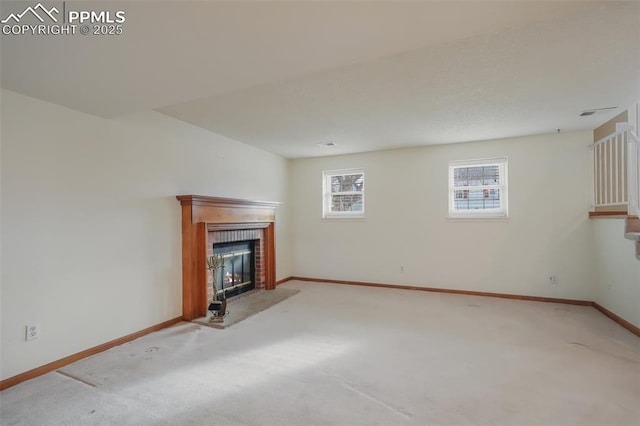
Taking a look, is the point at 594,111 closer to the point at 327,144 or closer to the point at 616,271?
the point at 616,271

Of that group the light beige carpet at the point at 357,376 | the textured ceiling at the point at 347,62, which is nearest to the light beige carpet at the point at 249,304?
the light beige carpet at the point at 357,376

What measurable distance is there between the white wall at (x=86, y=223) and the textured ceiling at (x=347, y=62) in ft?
1.01

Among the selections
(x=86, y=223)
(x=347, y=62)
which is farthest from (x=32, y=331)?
(x=347, y=62)

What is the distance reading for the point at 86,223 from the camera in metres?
2.78

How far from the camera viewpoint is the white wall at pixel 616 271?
321 centimetres

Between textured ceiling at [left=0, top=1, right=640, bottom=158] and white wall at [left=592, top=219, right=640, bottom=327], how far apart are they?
4.57ft

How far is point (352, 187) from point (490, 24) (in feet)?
13.7

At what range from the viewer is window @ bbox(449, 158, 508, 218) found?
15.5 feet

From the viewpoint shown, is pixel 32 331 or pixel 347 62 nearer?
pixel 347 62

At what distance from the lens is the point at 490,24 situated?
1560 millimetres

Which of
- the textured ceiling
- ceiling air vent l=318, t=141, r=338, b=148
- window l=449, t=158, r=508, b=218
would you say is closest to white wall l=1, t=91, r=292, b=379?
the textured ceiling

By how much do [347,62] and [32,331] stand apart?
313 centimetres

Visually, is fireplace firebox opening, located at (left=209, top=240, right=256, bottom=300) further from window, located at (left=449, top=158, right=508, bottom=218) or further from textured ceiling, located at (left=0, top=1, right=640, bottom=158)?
window, located at (left=449, top=158, right=508, bottom=218)

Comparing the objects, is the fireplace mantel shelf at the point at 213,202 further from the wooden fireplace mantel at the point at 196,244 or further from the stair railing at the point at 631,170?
the stair railing at the point at 631,170
